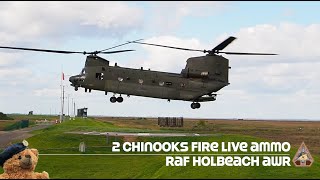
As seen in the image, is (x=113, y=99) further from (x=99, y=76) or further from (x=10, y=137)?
(x=10, y=137)

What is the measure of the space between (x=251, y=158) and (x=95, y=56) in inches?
447

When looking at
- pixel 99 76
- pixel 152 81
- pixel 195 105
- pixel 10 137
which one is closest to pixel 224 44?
pixel 195 105

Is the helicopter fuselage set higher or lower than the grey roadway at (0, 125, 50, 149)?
higher

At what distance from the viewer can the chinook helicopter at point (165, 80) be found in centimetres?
3077

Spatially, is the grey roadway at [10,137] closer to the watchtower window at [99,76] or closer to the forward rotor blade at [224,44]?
the watchtower window at [99,76]

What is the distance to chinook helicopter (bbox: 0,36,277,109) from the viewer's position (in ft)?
101

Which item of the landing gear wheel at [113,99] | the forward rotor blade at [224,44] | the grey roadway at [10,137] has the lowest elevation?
the grey roadway at [10,137]

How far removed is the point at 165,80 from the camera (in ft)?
103

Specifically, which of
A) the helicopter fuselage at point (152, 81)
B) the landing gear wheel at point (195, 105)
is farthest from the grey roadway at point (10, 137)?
the landing gear wheel at point (195, 105)

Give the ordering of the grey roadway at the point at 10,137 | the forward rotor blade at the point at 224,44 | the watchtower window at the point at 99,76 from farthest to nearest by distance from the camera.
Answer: the grey roadway at the point at 10,137
the watchtower window at the point at 99,76
the forward rotor blade at the point at 224,44

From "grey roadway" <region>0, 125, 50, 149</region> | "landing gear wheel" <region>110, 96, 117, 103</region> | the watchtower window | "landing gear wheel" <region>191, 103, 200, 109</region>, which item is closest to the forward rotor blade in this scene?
"landing gear wheel" <region>191, 103, 200, 109</region>

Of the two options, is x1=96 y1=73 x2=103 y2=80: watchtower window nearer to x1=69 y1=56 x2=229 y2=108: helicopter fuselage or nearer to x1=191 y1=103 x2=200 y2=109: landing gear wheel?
x1=69 y1=56 x2=229 y2=108: helicopter fuselage

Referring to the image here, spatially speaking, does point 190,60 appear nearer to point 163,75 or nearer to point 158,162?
point 163,75

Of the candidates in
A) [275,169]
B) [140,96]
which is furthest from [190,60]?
[275,169]
